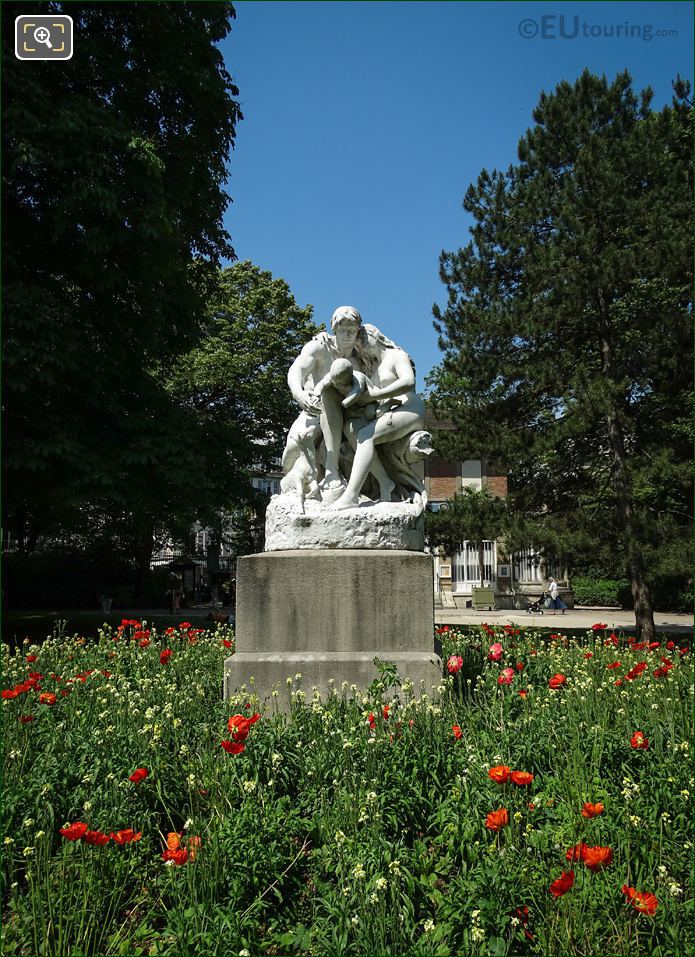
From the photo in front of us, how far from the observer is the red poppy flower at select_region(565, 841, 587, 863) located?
2383mm

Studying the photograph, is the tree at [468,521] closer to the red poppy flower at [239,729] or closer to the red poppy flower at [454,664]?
the red poppy flower at [454,664]

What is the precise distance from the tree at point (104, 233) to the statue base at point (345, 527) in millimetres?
6424

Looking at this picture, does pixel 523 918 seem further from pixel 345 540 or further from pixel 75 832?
pixel 345 540

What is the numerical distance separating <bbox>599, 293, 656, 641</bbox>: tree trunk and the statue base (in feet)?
36.1

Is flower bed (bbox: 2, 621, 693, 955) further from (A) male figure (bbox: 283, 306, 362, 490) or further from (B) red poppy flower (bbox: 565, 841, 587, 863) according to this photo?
(A) male figure (bbox: 283, 306, 362, 490)

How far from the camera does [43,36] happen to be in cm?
1017

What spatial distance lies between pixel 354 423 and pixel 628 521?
11300mm

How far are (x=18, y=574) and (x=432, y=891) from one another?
31.4 m

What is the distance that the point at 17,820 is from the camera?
3.07 meters

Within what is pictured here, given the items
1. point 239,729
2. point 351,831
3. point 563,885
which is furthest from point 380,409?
point 563,885

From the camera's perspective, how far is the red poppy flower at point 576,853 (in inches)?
93.8

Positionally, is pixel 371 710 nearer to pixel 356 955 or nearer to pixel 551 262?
pixel 356 955

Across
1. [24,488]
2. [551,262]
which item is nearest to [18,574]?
[24,488]

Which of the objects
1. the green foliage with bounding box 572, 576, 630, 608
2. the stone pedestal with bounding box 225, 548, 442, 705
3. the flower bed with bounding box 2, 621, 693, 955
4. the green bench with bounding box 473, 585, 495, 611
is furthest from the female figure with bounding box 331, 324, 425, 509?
the green foliage with bounding box 572, 576, 630, 608
